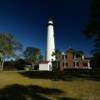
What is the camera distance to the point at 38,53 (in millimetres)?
127000

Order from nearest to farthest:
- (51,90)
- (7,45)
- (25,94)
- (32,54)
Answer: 1. (25,94)
2. (51,90)
3. (7,45)
4. (32,54)

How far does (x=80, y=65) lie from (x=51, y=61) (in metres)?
11.7

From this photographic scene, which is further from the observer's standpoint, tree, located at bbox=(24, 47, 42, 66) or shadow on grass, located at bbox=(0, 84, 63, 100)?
Result: tree, located at bbox=(24, 47, 42, 66)

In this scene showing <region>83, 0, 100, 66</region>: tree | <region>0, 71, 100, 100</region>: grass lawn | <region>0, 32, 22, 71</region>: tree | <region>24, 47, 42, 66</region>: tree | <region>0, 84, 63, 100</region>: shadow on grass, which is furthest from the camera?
<region>24, 47, 42, 66</region>: tree

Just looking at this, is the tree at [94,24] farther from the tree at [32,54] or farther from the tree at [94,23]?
the tree at [32,54]

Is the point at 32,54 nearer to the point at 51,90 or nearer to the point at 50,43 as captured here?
the point at 50,43

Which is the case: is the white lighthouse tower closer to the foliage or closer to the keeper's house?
the keeper's house

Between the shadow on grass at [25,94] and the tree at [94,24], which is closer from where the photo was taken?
the shadow on grass at [25,94]

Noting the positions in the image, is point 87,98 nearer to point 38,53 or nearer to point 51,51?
point 51,51

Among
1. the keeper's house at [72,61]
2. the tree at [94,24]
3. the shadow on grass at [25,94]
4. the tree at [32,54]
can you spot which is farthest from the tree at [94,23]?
the tree at [32,54]

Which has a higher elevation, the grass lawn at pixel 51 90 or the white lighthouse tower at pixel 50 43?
the white lighthouse tower at pixel 50 43

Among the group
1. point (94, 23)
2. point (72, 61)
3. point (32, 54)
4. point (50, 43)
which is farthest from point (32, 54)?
point (94, 23)

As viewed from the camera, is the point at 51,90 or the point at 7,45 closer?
the point at 51,90

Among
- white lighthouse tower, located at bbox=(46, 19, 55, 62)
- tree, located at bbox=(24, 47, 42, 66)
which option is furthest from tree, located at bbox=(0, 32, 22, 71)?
tree, located at bbox=(24, 47, 42, 66)
